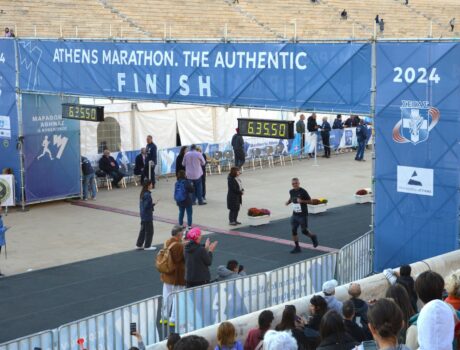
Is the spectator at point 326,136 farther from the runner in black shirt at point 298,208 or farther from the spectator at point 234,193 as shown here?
the runner in black shirt at point 298,208

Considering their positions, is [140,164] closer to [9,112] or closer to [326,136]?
[9,112]

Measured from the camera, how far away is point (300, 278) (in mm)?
12789

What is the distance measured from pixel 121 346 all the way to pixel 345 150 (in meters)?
24.6

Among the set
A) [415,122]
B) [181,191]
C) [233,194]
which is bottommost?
[233,194]

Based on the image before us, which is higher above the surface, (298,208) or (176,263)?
(298,208)

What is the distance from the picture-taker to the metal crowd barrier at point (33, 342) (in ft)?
29.1

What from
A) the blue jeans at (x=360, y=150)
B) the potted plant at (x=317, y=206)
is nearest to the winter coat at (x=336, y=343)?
the potted plant at (x=317, y=206)

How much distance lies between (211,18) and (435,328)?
111 ft

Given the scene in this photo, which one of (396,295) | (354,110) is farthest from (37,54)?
(396,295)

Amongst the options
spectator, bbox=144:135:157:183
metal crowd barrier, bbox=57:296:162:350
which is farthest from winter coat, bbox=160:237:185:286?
spectator, bbox=144:135:157:183

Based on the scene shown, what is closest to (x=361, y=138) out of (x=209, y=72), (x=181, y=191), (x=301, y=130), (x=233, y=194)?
(x=301, y=130)

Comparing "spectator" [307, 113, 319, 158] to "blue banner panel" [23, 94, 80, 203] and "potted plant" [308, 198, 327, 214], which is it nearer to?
"potted plant" [308, 198, 327, 214]

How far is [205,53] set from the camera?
17.8 meters

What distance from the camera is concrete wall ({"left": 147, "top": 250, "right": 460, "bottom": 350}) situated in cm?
955
